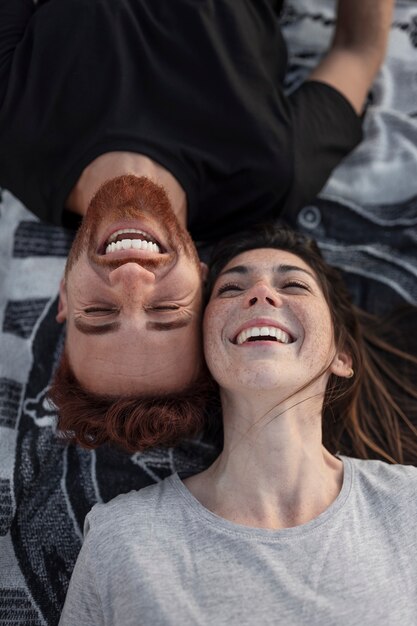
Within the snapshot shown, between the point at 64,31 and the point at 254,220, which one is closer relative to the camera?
the point at 64,31

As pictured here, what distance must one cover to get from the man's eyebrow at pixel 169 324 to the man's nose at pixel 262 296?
7.9 inches

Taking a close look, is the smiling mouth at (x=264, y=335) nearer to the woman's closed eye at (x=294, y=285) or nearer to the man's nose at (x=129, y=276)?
the woman's closed eye at (x=294, y=285)

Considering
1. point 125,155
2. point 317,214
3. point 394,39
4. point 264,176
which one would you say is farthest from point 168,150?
point 394,39

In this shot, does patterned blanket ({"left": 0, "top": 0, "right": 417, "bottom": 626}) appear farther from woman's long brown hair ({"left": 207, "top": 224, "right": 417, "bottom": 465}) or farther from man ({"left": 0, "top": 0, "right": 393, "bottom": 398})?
man ({"left": 0, "top": 0, "right": 393, "bottom": 398})

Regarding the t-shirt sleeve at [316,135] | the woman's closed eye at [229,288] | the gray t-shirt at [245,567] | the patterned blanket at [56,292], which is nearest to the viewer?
the gray t-shirt at [245,567]

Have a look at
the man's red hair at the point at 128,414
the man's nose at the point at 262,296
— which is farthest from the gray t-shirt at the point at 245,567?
the man's nose at the point at 262,296

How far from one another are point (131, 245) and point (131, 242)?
0.01 metres

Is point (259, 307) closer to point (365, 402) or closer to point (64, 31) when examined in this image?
point (365, 402)

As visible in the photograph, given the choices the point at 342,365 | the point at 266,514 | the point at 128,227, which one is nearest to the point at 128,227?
the point at 128,227

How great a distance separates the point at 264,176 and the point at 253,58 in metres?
0.46

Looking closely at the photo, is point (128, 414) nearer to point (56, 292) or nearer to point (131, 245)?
point (131, 245)

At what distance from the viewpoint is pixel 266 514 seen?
2.10 meters

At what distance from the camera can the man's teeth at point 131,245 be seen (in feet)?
6.94

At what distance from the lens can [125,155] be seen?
240 centimetres
